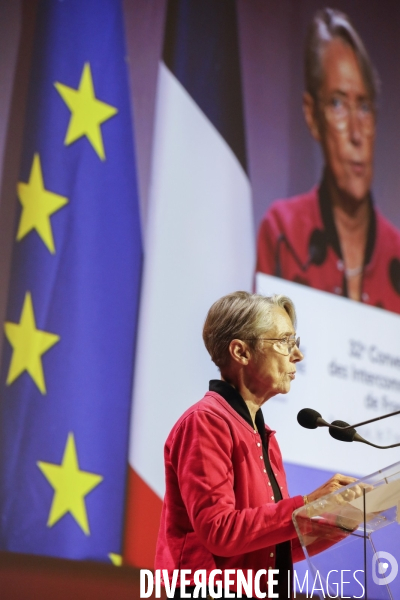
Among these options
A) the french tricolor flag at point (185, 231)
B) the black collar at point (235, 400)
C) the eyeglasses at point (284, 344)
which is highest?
the french tricolor flag at point (185, 231)

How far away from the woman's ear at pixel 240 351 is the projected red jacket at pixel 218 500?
0.11 metres

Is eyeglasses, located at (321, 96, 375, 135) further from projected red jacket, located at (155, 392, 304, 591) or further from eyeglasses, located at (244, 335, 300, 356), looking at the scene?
projected red jacket, located at (155, 392, 304, 591)

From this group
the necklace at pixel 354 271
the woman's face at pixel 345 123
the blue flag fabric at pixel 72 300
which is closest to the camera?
the blue flag fabric at pixel 72 300

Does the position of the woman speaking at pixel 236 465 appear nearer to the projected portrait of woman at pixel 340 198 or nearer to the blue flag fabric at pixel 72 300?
the blue flag fabric at pixel 72 300

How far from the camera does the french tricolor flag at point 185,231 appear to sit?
324 centimetres

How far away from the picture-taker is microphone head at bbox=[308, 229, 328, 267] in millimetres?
4039

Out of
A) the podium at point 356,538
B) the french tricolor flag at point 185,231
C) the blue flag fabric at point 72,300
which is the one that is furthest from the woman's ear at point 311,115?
the podium at point 356,538

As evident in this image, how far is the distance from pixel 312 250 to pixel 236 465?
237cm

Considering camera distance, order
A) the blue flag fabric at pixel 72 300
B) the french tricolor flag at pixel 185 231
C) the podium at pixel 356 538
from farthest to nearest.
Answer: the french tricolor flag at pixel 185 231 → the blue flag fabric at pixel 72 300 → the podium at pixel 356 538

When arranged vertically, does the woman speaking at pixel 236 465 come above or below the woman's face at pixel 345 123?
below

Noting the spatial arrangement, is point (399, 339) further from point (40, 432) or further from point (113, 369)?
point (40, 432)

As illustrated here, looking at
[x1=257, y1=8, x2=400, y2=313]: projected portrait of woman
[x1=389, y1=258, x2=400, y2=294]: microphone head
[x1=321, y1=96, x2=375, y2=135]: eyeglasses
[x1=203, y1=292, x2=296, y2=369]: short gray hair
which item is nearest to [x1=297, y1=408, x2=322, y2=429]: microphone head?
[x1=203, y1=292, x2=296, y2=369]: short gray hair

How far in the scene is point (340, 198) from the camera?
169 inches

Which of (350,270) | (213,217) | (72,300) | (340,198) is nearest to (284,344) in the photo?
(72,300)
